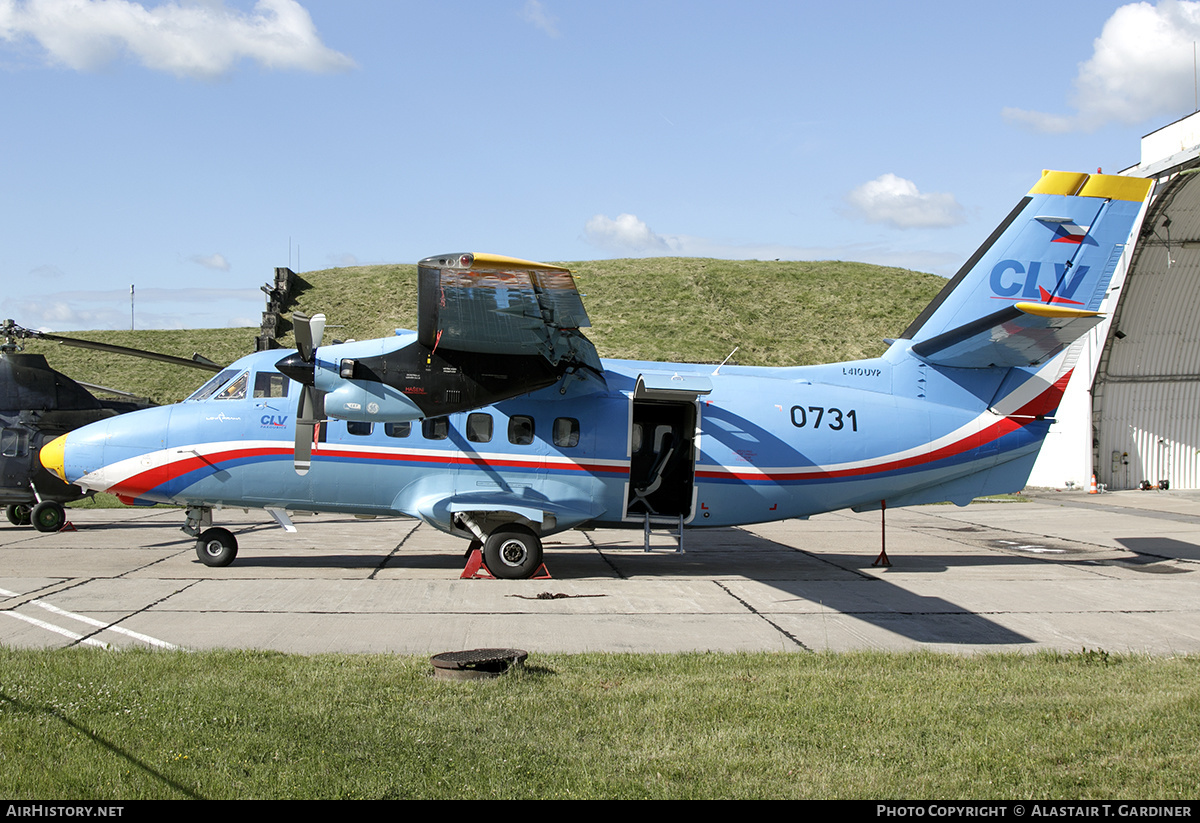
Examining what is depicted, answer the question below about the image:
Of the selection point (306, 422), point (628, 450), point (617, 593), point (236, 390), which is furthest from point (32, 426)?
point (617, 593)

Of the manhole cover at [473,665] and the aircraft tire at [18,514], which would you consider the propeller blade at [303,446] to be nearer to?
the manhole cover at [473,665]

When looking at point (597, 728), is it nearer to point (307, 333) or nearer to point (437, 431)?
point (307, 333)

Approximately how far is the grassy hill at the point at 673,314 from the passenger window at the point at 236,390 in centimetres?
3117

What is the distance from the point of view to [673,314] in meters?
58.7

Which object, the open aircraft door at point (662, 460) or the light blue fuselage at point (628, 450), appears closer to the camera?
the light blue fuselage at point (628, 450)

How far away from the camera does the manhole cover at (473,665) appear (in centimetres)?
728

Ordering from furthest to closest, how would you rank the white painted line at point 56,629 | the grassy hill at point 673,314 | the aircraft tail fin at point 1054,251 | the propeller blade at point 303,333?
the grassy hill at point 673,314, the aircraft tail fin at point 1054,251, the propeller blade at point 303,333, the white painted line at point 56,629

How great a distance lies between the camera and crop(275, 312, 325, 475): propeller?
38.9 feet

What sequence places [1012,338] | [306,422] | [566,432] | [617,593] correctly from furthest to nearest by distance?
[566,432] < [1012,338] < [306,422] < [617,593]

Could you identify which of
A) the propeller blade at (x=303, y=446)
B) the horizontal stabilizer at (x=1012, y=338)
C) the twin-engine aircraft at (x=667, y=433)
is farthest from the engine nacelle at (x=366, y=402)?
the horizontal stabilizer at (x=1012, y=338)

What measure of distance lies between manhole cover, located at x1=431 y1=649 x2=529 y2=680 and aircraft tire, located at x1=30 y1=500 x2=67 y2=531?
1556cm

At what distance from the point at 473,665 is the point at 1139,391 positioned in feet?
114

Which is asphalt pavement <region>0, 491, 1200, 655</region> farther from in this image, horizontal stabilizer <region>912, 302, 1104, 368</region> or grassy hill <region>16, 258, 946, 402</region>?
grassy hill <region>16, 258, 946, 402</region>

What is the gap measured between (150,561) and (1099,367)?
3312 centimetres
